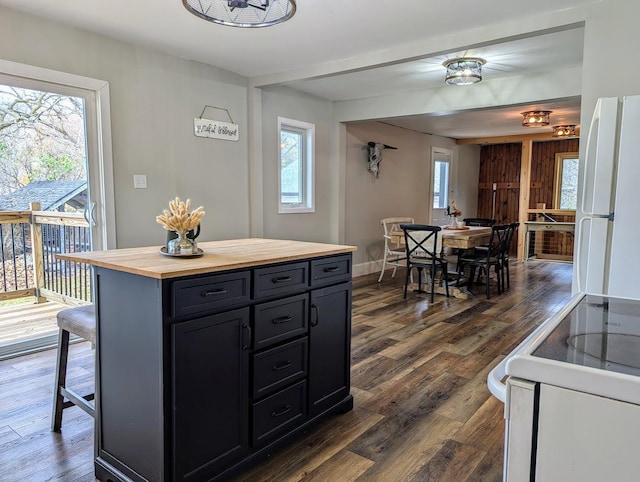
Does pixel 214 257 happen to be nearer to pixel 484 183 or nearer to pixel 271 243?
pixel 271 243

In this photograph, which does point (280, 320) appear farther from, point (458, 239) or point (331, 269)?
point (458, 239)

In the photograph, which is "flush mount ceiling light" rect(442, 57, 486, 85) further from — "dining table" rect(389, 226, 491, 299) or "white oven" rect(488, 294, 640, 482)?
"white oven" rect(488, 294, 640, 482)

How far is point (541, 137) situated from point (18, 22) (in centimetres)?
792

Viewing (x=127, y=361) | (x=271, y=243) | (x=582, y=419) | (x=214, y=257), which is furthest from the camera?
(x=271, y=243)

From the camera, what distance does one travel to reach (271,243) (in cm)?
247

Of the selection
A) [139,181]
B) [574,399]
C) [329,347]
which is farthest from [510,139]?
[574,399]

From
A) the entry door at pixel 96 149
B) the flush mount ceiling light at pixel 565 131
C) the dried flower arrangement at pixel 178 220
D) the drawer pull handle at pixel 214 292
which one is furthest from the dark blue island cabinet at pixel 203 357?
the flush mount ceiling light at pixel 565 131

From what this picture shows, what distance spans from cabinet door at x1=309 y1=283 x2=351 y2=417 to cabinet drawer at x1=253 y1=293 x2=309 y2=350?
0.07 metres

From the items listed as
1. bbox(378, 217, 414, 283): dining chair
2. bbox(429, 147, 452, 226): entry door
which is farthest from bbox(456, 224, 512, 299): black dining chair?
bbox(429, 147, 452, 226): entry door

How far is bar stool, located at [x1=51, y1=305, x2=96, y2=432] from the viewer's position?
194 centimetres

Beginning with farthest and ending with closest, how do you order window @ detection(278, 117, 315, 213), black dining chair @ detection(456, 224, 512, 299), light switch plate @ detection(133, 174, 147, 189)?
window @ detection(278, 117, 315, 213) < black dining chair @ detection(456, 224, 512, 299) < light switch plate @ detection(133, 174, 147, 189)

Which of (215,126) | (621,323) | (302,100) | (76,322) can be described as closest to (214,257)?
(76,322)

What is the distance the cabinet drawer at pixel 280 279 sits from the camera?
1842 millimetres

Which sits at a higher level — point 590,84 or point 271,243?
point 590,84
